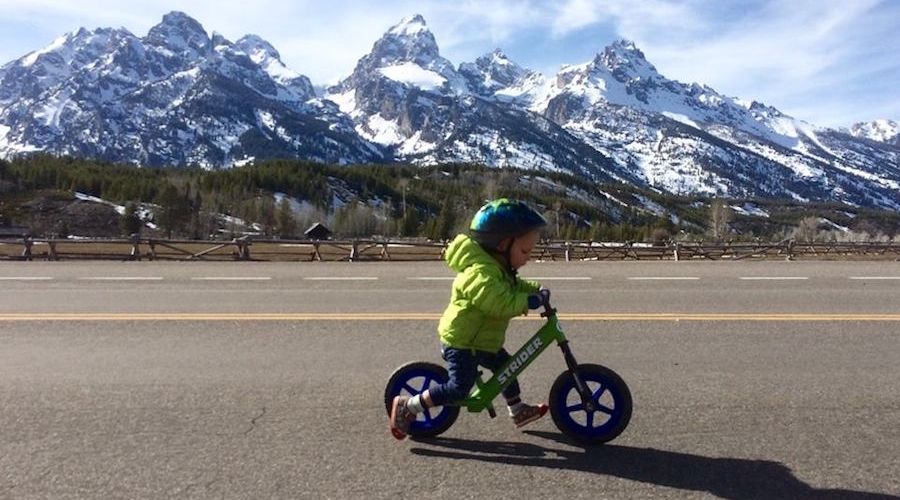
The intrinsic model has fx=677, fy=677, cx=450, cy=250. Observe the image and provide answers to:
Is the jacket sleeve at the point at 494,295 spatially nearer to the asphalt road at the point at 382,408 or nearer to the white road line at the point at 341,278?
the asphalt road at the point at 382,408

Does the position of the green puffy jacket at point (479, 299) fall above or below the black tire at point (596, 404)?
above

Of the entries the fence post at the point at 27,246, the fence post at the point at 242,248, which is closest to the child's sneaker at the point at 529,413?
the fence post at the point at 242,248

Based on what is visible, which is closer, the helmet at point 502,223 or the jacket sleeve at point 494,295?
the jacket sleeve at point 494,295

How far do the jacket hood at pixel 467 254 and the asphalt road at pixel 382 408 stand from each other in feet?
4.09

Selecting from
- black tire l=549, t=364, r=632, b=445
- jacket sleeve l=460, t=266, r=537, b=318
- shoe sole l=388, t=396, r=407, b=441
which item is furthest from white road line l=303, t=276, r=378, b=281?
jacket sleeve l=460, t=266, r=537, b=318

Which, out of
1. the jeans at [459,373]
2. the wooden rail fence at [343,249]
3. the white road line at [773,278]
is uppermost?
the wooden rail fence at [343,249]

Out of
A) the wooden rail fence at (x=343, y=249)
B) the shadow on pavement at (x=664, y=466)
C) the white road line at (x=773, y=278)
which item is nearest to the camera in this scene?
the shadow on pavement at (x=664, y=466)

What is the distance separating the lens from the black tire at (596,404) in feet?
14.8

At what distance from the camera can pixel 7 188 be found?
410 ft

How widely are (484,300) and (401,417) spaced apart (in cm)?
107

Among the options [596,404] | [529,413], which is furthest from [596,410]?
[529,413]

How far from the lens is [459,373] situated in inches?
172

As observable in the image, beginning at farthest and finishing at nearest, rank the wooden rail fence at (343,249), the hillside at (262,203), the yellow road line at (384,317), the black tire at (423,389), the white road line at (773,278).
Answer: the hillside at (262,203) → the wooden rail fence at (343,249) → the white road line at (773,278) → the yellow road line at (384,317) → the black tire at (423,389)

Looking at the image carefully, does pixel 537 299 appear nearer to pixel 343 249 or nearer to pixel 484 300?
pixel 484 300
